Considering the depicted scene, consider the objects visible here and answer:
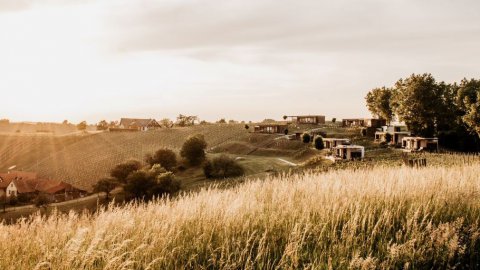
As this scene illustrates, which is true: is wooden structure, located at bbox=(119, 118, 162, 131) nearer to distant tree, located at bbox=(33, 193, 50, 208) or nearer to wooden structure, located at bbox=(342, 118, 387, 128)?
wooden structure, located at bbox=(342, 118, 387, 128)

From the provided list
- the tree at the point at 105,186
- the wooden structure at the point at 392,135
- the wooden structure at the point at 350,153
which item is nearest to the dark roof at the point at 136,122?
the tree at the point at 105,186

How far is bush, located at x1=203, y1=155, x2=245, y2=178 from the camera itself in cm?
6606

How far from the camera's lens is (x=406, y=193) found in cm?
812

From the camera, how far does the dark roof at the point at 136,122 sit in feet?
480

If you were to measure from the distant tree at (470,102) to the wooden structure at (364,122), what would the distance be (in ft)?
69.1

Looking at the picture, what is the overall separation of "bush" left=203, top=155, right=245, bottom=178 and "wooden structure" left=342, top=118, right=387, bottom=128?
37956 millimetres

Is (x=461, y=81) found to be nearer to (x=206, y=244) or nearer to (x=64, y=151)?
(x=206, y=244)

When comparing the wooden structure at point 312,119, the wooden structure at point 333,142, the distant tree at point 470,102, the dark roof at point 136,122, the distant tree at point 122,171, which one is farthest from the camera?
the dark roof at point 136,122

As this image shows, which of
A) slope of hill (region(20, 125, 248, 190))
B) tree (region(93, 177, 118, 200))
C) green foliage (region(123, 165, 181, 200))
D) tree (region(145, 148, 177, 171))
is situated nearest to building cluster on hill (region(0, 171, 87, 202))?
slope of hill (region(20, 125, 248, 190))

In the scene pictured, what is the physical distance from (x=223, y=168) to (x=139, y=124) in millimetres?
87284

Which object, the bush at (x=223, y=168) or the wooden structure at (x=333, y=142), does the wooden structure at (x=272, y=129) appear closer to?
the wooden structure at (x=333, y=142)

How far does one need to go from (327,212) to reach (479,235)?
8.03 ft

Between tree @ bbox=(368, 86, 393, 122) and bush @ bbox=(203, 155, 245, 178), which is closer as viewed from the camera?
bush @ bbox=(203, 155, 245, 178)

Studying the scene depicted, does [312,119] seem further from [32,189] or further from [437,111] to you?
[32,189]
